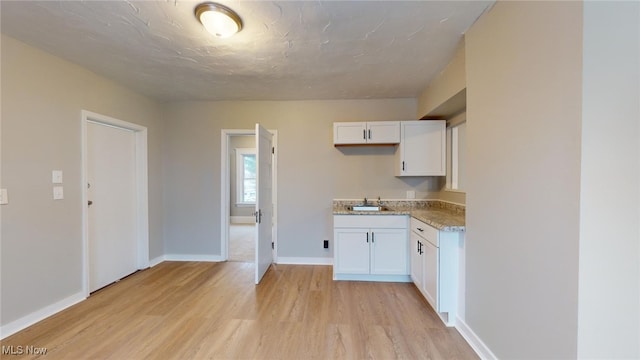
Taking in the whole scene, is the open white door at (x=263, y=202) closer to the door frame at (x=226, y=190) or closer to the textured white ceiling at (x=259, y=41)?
the door frame at (x=226, y=190)

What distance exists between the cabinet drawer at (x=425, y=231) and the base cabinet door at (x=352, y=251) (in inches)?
21.3

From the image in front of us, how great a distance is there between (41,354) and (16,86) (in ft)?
6.72

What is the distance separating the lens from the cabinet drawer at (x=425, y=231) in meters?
2.28

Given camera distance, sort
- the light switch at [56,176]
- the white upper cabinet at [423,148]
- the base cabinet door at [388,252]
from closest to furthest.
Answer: the light switch at [56,176] → the base cabinet door at [388,252] → the white upper cabinet at [423,148]

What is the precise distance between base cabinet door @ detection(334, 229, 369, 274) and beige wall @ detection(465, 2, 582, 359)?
1.25 m

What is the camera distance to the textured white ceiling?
173 cm

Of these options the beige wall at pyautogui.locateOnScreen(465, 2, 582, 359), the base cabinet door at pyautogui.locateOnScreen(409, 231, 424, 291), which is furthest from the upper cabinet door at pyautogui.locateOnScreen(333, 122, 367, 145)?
the beige wall at pyautogui.locateOnScreen(465, 2, 582, 359)

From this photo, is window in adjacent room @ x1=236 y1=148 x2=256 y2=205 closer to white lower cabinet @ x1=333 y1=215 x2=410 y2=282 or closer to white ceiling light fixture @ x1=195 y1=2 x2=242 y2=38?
white lower cabinet @ x1=333 y1=215 x2=410 y2=282

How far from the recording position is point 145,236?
352 centimetres

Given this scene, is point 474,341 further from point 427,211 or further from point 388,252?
point 427,211

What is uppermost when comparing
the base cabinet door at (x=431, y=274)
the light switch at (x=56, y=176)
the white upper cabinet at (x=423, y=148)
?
the white upper cabinet at (x=423, y=148)

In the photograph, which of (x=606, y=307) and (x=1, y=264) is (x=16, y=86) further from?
(x=606, y=307)

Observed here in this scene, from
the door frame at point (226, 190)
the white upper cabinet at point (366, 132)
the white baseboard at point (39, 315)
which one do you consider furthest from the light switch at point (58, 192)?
the white upper cabinet at point (366, 132)

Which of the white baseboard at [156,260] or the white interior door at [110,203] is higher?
the white interior door at [110,203]
